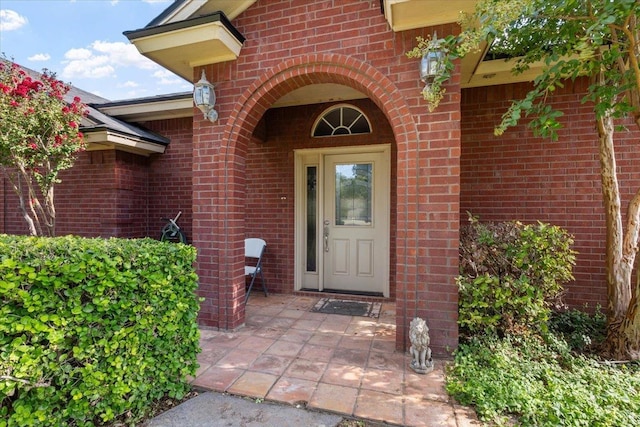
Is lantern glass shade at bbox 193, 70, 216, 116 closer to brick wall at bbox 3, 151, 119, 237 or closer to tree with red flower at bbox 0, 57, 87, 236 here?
tree with red flower at bbox 0, 57, 87, 236

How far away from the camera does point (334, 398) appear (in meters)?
2.14

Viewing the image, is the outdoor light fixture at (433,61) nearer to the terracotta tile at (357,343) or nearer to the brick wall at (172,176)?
the terracotta tile at (357,343)

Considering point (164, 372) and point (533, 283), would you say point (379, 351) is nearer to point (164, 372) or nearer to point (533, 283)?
point (533, 283)

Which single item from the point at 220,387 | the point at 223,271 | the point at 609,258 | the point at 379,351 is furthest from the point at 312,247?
the point at 609,258

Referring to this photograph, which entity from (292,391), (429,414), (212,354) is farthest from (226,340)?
(429,414)

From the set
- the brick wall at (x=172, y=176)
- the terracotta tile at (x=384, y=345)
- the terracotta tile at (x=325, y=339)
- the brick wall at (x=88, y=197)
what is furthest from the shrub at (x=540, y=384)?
the brick wall at (x=88, y=197)

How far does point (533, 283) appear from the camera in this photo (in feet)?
9.19

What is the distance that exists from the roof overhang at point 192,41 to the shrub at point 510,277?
3286 mm

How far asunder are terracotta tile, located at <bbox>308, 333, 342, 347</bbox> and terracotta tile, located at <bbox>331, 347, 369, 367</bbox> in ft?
0.46

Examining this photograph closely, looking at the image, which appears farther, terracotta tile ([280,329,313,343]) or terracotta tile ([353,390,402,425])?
terracotta tile ([280,329,313,343])

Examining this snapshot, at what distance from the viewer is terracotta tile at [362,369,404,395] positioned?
2248 mm

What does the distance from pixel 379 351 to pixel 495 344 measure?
105 cm

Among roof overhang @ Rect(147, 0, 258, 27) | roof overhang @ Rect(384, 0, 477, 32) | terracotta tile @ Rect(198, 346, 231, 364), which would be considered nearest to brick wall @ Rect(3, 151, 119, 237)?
roof overhang @ Rect(147, 0, 258, 27)

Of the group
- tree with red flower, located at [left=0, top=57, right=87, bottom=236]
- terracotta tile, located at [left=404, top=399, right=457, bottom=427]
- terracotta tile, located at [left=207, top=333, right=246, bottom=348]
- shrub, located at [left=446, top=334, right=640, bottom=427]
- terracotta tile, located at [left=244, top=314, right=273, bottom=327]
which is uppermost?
tree with red flower, located at [left=0, top=57, right=87, bottom=236]
